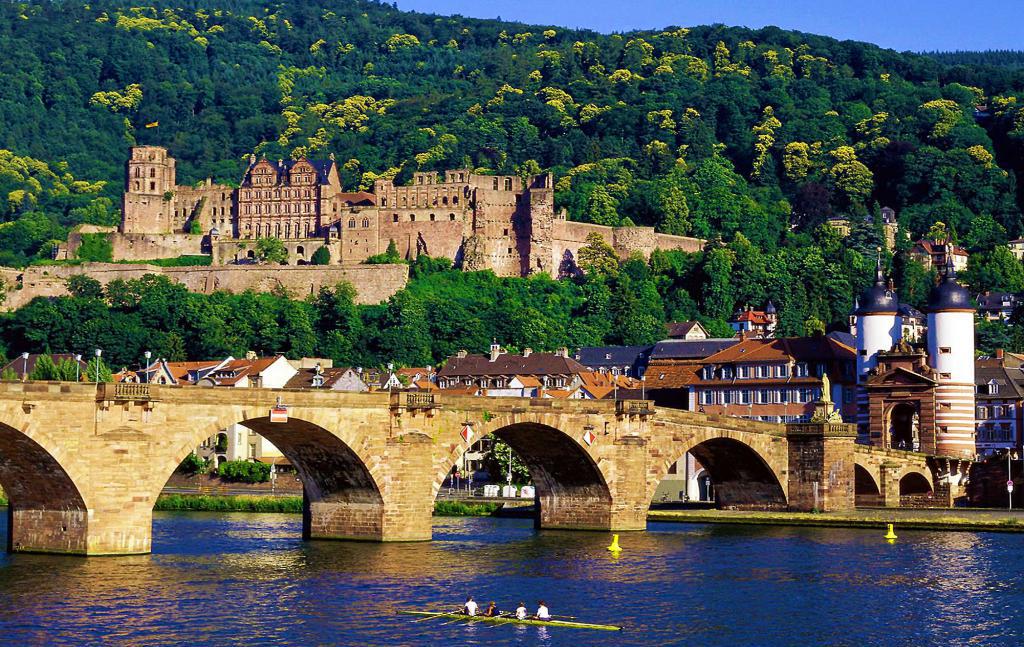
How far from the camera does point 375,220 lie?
18388 cm

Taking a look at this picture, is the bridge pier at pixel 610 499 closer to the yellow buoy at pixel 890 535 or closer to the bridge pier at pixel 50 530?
the yellow buoy at pixel 890 535

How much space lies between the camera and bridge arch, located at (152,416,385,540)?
207 feet

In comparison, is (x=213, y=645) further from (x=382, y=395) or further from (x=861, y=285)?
(x=861, y=285)

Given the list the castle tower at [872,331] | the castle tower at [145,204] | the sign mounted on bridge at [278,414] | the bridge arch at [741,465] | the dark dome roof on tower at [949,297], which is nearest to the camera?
the sign mounted on bridge at [278,414]

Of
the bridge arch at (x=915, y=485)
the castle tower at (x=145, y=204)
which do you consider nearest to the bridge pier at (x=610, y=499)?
the bridge arch at (x=915, y=485)

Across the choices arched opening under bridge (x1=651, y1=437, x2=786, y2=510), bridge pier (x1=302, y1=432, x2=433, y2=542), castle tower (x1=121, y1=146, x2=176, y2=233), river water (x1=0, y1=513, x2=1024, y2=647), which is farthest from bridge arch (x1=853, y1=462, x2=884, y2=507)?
castle tower (x1=121, y1=146, x2=176, y2=233)

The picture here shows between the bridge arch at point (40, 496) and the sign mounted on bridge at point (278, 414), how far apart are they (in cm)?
680

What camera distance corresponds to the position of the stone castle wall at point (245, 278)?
17200 centimetres

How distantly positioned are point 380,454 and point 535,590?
975cm

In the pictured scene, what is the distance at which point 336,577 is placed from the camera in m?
58.2

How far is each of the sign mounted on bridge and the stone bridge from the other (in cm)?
27

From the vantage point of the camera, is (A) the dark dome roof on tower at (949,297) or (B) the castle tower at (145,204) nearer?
(A) the dark dome roof on tower at (949,297)

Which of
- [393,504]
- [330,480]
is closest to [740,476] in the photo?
[393,504]

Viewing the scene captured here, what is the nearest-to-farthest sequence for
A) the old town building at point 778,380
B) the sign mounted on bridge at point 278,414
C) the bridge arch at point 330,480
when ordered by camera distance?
1. the sign mounted on bridge at point 278,414
2. the bridge arch at point 330,480
3. the old town building at point 778,380
